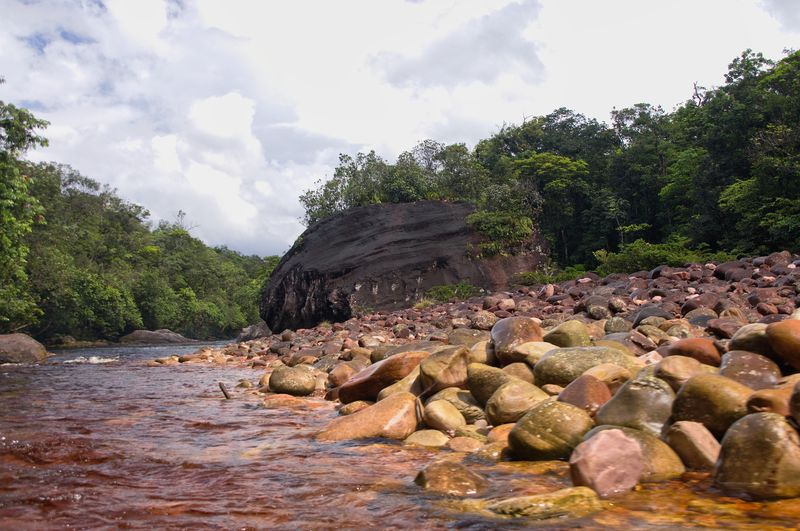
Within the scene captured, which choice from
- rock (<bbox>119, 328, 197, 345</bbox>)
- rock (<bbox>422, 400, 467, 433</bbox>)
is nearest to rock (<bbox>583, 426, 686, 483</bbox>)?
rock (<bbox>422, 400, 467, 433</bbox>)

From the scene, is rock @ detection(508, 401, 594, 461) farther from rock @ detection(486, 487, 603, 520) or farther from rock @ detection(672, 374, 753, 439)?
rock @ detection(486, 487, 603, 520)

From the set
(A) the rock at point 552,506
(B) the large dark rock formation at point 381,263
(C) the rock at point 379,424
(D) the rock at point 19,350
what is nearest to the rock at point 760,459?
(A) the rock at point 552,506

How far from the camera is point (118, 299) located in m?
43.1

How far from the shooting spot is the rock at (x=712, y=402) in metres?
4.16

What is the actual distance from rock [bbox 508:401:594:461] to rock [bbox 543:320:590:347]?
8.04 ft

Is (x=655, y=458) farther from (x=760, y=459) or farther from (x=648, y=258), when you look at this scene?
(x=648, y=258)

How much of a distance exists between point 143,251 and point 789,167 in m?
53.1

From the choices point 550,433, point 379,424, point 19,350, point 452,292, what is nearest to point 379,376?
point 379,424

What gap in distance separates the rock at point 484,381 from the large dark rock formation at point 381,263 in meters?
20.0

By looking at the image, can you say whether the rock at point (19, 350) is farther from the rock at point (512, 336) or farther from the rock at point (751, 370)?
the rock at point (751, 370)

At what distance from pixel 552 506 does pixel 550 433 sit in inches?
51.2

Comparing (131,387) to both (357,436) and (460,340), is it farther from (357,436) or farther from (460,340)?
(357,436)

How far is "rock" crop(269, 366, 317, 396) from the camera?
30.1 ft

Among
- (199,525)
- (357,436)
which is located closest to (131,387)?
(357,436)
